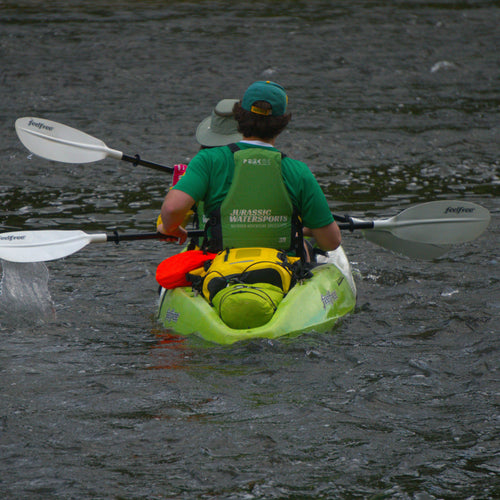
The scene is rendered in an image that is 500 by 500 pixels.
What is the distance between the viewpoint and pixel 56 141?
22.3 feet

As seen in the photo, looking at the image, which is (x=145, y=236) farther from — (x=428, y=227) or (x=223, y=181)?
(x=428, y=227)

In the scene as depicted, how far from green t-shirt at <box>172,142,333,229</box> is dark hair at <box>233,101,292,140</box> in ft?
0.26

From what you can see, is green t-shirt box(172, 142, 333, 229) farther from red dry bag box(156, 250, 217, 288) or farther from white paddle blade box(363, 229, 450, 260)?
white paddle blade box(363, 229, 450, 260)

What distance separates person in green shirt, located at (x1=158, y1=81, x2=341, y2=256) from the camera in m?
4.78

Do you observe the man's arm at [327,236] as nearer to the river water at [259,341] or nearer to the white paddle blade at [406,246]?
the river water at [259,341]

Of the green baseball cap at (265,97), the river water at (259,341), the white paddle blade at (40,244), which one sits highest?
the green baseball cap at (265,97)

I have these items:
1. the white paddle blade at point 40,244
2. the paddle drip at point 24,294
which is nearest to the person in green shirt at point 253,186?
the white paddle blade at point 40,244

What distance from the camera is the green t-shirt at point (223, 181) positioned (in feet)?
15.7

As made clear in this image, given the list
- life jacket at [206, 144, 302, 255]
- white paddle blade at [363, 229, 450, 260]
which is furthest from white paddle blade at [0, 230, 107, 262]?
white paddle blade at [363, 229, 450, 260]

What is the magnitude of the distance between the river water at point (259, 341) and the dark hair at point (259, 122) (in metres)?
1.12

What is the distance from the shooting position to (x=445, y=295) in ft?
19.8

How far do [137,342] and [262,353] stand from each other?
83 centimetres

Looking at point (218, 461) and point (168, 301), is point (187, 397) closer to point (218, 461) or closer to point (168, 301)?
point (218, 461)

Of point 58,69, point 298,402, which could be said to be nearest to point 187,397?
point 298,402
